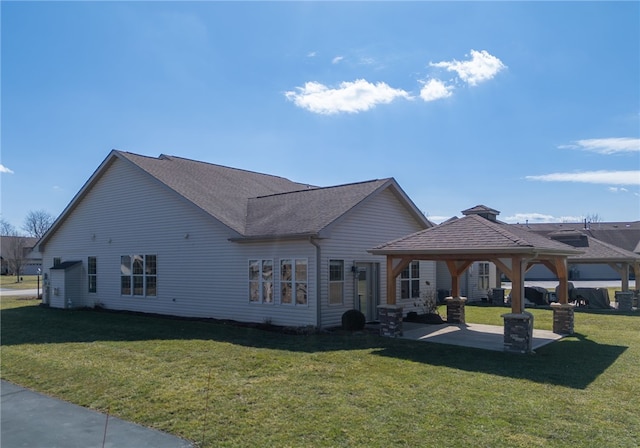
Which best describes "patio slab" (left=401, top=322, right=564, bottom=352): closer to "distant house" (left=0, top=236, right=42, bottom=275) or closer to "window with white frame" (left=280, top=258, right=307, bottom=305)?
"window with white frame" (left=280, top=258, right=307, bottom=305)

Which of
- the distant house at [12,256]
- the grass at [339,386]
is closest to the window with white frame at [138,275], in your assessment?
the grass at [339,386]

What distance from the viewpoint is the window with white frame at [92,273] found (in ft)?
70.9

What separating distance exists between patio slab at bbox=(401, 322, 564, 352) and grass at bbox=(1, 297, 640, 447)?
0.59 meters

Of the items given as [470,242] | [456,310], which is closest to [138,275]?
[456,310]

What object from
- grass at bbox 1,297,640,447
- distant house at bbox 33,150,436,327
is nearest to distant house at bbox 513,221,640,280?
distant house at bbox 33,150,436,327

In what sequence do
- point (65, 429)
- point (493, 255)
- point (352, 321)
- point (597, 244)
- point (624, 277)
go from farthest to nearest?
point (597, 244)
point (624, 277)
point (352, 321)
point (493, 255)
point (65, 429)

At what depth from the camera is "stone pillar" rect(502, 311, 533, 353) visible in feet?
37.1

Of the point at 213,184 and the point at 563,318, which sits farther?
the point at 213,184

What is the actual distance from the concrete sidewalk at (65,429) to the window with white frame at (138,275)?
446 inches

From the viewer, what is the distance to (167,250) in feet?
60.2

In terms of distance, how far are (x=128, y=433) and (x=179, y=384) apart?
2060mm

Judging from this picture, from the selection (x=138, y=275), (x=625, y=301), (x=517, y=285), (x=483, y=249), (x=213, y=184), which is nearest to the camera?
(x=517, y=285)

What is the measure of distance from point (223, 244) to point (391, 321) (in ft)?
20.3

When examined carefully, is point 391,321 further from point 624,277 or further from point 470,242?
point 624,277
